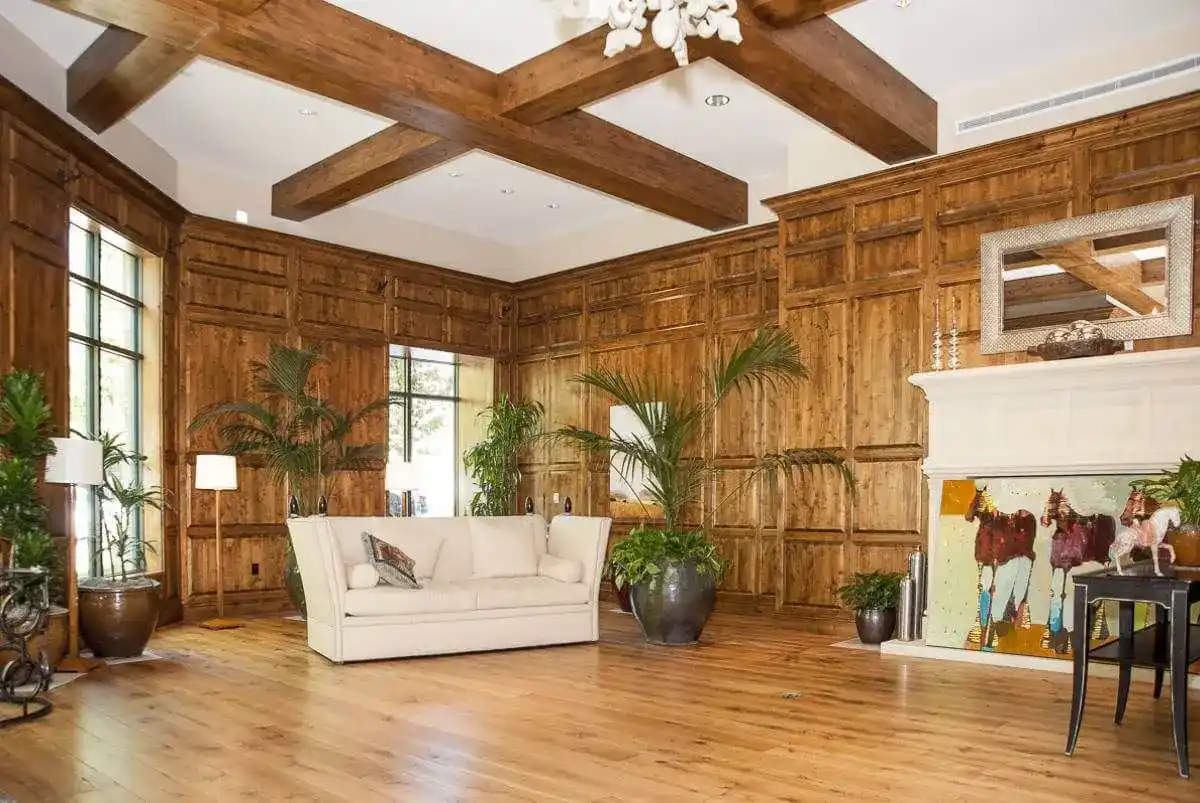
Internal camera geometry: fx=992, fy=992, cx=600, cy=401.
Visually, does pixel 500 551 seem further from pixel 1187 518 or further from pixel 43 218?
pixel 1187 518

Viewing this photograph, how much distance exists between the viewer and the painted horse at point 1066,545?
19.3 ft

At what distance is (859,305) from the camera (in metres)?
7.42

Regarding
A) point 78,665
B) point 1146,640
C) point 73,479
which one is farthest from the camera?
point 78,665

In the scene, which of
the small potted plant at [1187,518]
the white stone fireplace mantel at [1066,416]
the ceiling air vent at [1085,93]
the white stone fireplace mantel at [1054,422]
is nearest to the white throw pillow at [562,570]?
the white stone fireplace mantel at [1054,422]

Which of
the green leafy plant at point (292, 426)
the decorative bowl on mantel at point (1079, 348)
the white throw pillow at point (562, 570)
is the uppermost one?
the decorative bowl on mantel at point (1079, 348)

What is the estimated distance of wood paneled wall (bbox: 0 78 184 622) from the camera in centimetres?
573

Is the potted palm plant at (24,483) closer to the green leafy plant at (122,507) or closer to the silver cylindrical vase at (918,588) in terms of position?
the green leafy plant at (122,507)

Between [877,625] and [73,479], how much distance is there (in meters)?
5.09

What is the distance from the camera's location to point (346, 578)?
611 centimetres

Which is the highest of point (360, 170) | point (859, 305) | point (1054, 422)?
point (360, 170)

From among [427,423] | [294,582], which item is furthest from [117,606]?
[427,423]

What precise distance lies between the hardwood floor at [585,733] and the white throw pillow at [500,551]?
79 centimetres

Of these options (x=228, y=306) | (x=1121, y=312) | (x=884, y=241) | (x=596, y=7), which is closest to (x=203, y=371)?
(x=228, y=306)

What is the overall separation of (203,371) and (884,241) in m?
5.64
